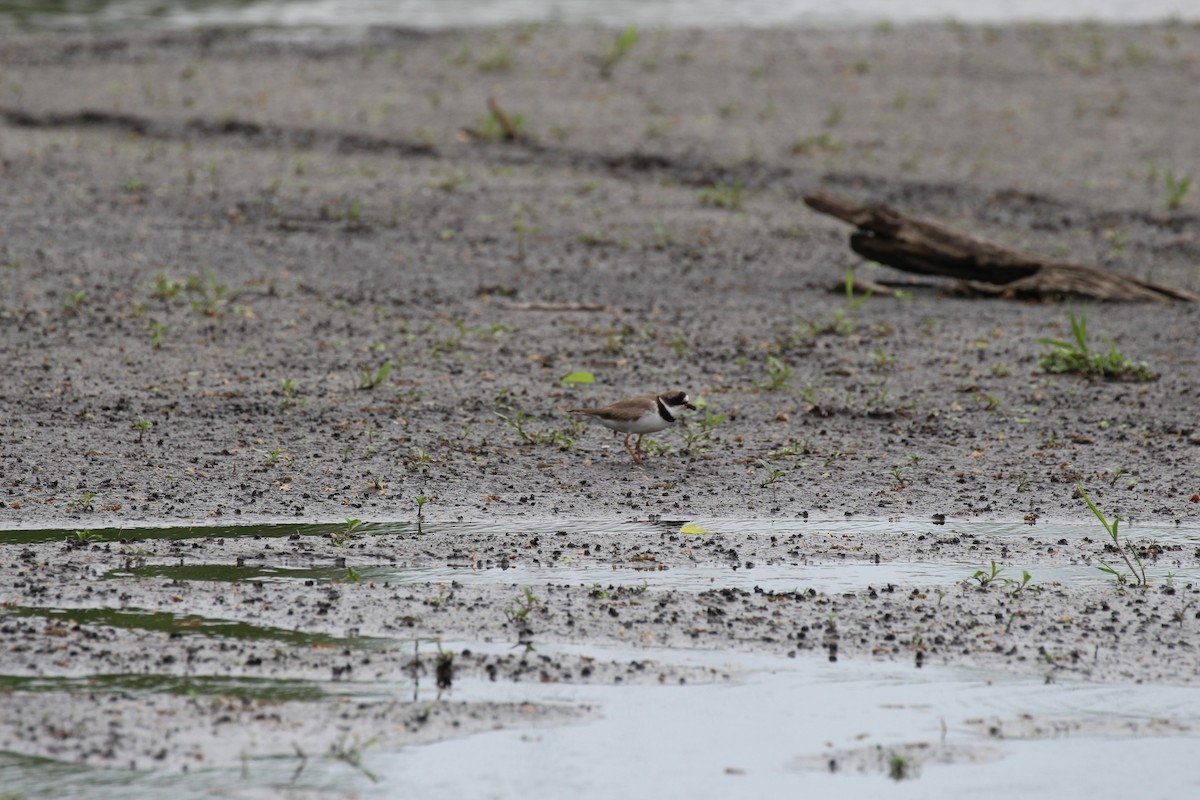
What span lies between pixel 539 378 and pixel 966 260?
3.63 m

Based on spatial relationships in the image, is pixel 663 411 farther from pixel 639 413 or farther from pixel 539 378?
pixel 539 378

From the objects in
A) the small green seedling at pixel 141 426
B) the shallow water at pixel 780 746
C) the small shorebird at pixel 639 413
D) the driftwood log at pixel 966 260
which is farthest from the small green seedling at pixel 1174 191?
the small green seedling at pixel 141 426

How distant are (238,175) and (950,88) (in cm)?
896

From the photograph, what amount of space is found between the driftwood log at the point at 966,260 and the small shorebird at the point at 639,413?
11.3ft

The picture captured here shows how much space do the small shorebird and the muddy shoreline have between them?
0.80 feet

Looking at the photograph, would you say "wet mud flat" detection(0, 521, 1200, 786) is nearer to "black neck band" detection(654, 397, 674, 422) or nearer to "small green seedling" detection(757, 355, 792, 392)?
"black neck band" detection(654, 397, 674, 422)

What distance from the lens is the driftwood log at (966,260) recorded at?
10141 mm

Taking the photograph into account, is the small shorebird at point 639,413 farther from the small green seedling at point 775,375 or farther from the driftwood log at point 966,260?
the driftwood log at point 966,260

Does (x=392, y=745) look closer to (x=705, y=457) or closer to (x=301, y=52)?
(x=705, y=457)

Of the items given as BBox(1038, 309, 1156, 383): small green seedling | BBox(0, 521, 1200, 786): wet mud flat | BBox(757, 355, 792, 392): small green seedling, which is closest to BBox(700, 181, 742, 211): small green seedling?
BBox(757, 355, 792, 392): small green seedling

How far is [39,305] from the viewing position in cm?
933

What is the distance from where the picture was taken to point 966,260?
10.3 m

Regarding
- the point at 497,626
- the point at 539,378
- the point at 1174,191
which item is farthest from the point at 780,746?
the point at 1174,191

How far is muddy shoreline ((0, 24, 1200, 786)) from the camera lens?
5.21m
